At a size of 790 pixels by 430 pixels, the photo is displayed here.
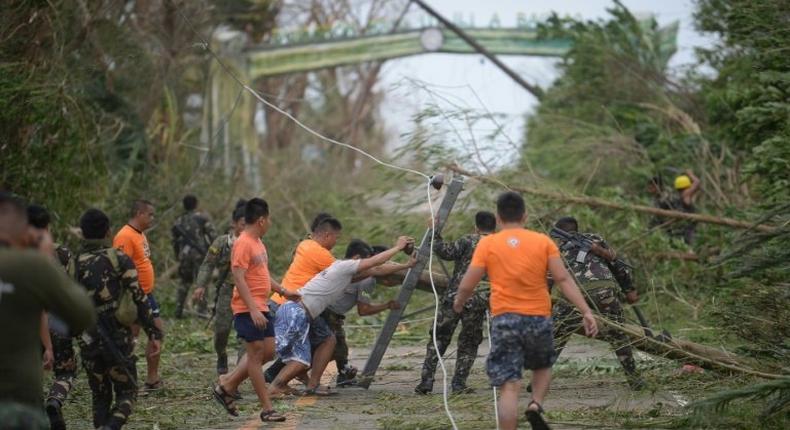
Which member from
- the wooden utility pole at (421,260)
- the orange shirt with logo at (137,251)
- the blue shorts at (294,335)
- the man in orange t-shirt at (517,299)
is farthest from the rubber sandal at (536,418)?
the orange shirt with logo at (137,251)

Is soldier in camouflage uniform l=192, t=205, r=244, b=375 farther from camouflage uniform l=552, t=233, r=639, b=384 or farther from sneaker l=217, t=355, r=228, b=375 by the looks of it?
camouflage uniform l=552, t=233, r=639, b=384

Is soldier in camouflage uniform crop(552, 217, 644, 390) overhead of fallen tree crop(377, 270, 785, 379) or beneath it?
overhead

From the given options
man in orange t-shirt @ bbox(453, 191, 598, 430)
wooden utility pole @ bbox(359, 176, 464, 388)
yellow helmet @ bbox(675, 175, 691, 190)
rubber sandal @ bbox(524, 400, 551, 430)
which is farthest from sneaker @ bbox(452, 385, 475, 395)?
yellow helmet @ bbox(675, 175, 691, 190)

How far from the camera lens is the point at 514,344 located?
9000 mm

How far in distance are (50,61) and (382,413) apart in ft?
25.4

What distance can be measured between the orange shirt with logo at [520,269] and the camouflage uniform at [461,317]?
133 inches

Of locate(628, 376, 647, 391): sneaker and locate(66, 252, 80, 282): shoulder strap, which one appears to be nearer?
locate(66, 252, 80, 282): shoulder strap

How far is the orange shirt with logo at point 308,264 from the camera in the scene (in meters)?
12.7

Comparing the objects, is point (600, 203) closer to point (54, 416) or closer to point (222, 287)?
point (222, 287)

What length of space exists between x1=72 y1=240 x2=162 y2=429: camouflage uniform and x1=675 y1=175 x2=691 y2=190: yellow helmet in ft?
40.7

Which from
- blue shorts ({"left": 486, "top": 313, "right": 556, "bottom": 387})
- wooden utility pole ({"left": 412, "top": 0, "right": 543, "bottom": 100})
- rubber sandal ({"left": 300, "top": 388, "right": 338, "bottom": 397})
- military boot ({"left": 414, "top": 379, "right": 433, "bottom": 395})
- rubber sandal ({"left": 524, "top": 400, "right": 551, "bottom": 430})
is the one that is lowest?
military boot ({"left": 414, "top": 379, "right": 433, "bottom": 395})

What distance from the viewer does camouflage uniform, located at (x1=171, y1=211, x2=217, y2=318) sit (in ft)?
66.8

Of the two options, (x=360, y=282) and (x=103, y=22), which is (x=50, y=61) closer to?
(x=103, y=22)

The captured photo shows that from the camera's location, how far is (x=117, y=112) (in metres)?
26.1
